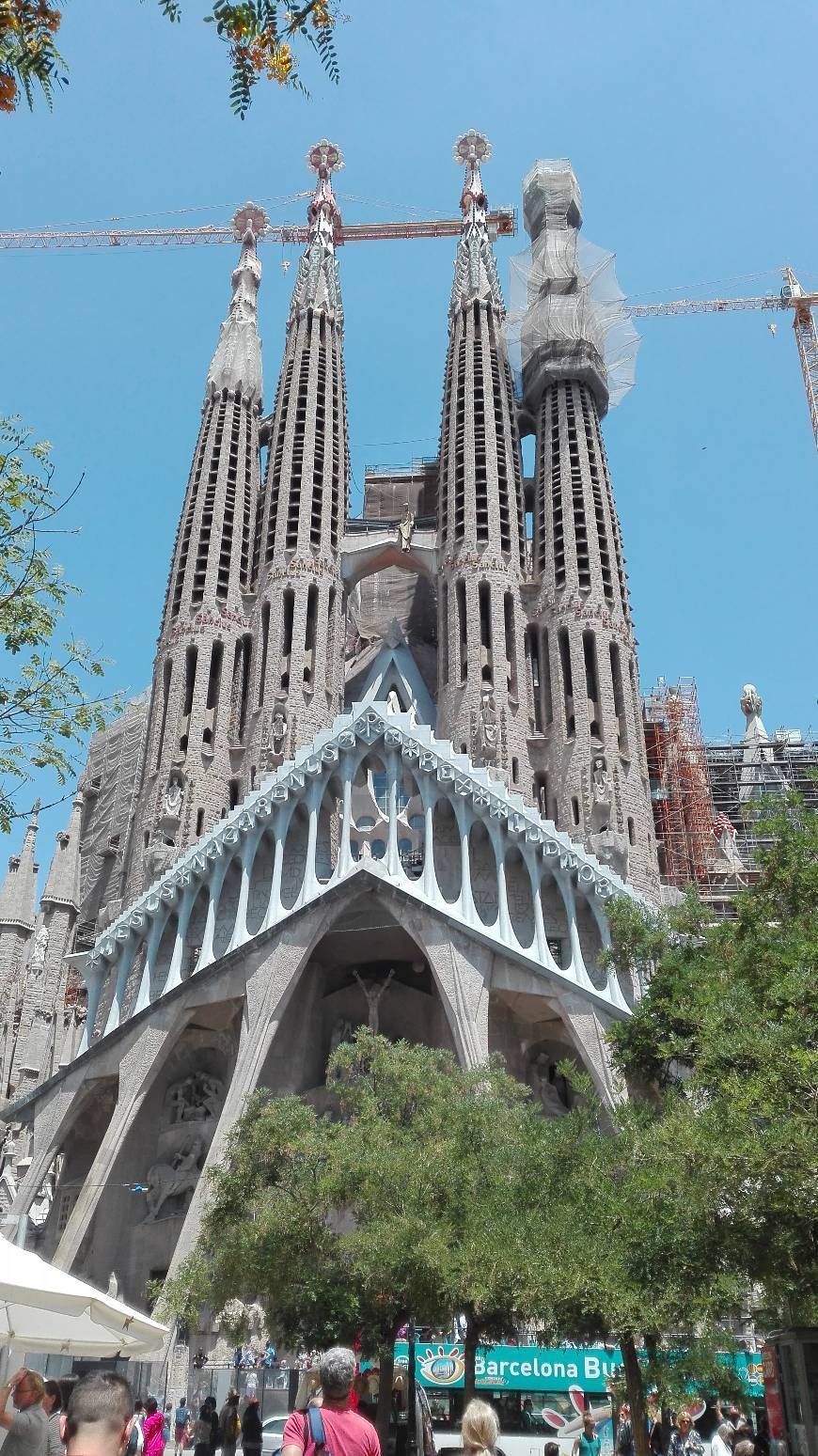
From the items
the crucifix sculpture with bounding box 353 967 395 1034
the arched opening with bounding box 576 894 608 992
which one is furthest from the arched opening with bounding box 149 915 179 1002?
the arched opening with bounding box 576 894 608 992

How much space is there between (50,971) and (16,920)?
6171 mm

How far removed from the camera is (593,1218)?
13141 mm

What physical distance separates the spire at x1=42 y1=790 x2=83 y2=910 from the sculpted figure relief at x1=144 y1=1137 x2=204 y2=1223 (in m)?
17.2

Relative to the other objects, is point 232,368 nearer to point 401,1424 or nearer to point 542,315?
point 542,315

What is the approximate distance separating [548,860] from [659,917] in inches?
440

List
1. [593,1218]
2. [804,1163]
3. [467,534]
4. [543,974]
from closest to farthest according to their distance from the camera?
[804,1163] < [593,1218] < [543,974] < [467,534]

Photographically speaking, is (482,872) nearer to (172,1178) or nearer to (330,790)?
(330,790)

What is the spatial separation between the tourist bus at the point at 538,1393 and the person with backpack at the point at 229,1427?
2.57 meters

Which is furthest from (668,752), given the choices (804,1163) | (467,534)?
(804,1163)

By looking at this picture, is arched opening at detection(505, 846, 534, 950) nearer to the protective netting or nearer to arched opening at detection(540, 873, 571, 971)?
arched opening at detection(540, 873, 571, 971)

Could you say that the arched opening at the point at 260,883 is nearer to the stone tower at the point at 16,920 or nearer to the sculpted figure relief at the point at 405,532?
the sculpted figure relief at the point at 405,532

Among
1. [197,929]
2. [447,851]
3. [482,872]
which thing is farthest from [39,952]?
[482,872]

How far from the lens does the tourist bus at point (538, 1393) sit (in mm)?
16516

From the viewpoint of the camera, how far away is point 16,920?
50.1m
